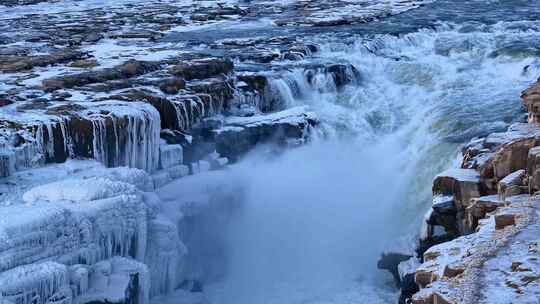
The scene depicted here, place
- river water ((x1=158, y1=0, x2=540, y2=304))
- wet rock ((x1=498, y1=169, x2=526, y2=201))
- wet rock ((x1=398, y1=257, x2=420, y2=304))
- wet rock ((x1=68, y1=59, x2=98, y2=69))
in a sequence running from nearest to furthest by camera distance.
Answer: wet rock ((x1=498, y1=169, x2=526, y2=201)) → wet rock ((x1=398, y1=257, x2=420, y2=304)) → river water ((x1=158, y1=0, x2=540, y2=304)) → wet rock ((x1=68, y1=59, x2=98, y2=69))

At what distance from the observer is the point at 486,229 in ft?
30.5

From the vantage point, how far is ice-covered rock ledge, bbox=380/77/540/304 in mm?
7621

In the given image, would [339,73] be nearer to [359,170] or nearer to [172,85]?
[359,170]

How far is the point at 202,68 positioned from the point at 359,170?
16.4 ft

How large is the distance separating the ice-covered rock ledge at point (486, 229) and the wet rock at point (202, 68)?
24.2 feet

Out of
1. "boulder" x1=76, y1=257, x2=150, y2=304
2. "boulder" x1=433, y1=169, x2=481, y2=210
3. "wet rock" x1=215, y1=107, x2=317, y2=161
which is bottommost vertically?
"boulder" x1=76, y1=257, x2=150, y2=304

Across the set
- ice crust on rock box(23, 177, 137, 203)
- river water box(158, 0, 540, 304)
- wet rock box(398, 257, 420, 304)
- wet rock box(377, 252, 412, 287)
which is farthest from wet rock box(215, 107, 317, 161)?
wet rock box(398, 257, 420, 304)

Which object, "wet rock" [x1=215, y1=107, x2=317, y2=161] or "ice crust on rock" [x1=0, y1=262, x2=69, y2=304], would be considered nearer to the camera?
"ice crust on rock" [x1=0, y1=262, x2=69, y2=304]

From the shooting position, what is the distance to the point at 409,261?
1279 centimetres

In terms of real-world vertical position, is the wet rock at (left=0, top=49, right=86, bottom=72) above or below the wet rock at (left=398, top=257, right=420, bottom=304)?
above

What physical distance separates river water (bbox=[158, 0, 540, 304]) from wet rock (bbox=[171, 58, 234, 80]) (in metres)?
1.65

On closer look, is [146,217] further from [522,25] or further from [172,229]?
[522,25]

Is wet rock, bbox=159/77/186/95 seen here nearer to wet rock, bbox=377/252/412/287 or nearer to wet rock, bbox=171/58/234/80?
wet rock, bbox=171/58/234/80

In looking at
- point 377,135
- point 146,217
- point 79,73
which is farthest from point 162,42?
point 146,217
